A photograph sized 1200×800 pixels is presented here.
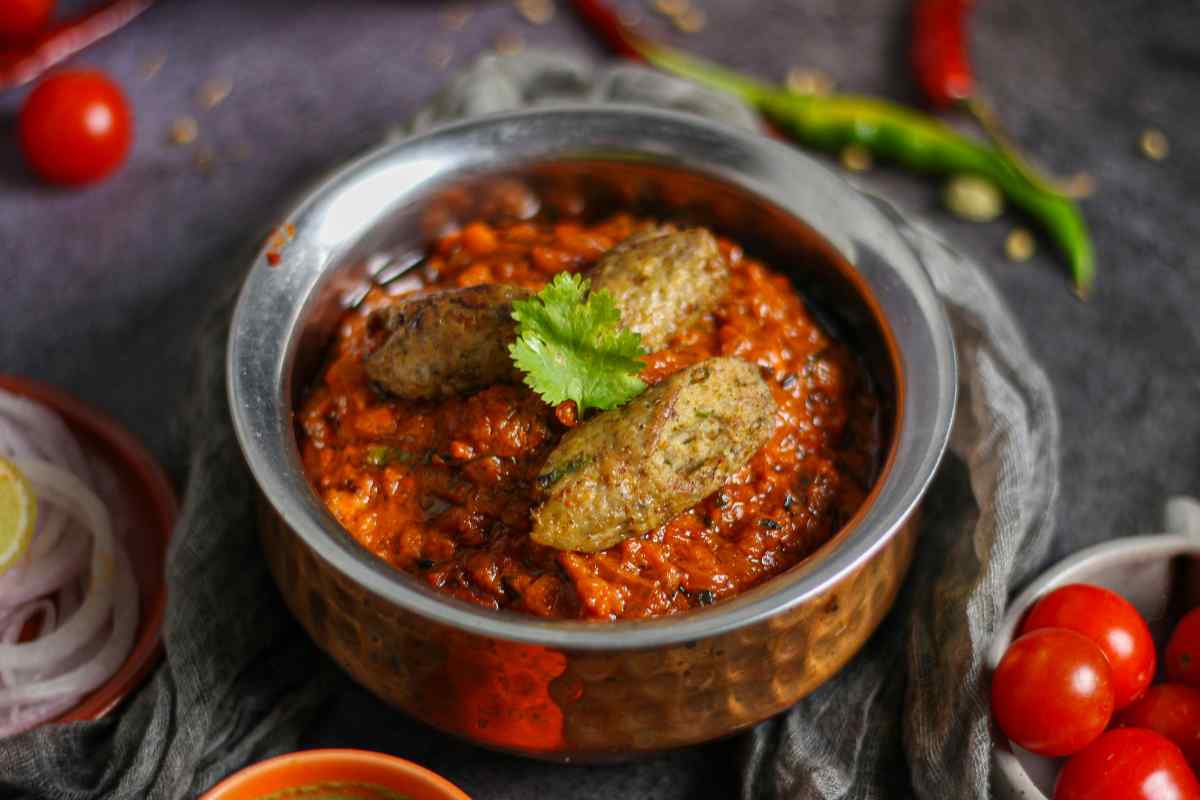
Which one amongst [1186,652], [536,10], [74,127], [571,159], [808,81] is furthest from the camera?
[536,10]

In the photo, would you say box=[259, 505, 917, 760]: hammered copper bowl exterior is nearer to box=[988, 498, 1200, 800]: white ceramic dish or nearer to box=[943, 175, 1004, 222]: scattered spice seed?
box=[988, 498, 1200, 800]: white ceramic dish

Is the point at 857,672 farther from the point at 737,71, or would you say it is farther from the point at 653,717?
the point at 737,71

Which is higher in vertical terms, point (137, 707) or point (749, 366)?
point (749, 366)

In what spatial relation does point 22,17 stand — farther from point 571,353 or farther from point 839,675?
point 839,675

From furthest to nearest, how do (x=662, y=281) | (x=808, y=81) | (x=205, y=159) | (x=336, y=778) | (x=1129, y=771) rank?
(x=808, y=81) < (x=205, y=159) < (x=662, y=281) < (x=1129, y=771) < (x=336, y=778)

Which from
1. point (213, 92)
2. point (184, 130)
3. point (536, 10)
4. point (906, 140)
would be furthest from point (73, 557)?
point (906, 140)

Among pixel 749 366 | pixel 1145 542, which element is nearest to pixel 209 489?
pixel 749 366

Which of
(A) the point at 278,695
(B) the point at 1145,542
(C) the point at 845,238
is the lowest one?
(B) the point at 1145,542
